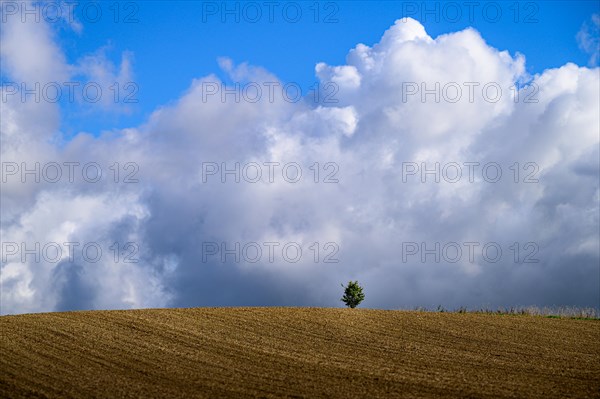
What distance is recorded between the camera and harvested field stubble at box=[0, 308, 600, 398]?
1725 cm

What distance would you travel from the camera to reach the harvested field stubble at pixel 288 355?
679 inches

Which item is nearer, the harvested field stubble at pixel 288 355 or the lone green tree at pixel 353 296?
the harvested field stubble at pixel 288 355

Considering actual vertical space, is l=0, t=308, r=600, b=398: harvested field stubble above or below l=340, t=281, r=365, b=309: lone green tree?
below

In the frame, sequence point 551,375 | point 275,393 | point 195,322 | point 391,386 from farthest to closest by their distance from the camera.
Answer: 1. point 195,322
2. point 551,375
3. point 391,386
4. point 275,393

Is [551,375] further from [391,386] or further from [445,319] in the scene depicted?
[445,319]

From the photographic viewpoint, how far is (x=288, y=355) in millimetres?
21359

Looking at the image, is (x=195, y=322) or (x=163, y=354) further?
(x=195, y=322)

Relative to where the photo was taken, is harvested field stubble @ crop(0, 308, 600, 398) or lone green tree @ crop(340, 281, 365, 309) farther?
lone green tree @ crop(340, 281, 365, 309)

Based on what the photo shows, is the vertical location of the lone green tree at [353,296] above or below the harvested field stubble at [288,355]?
above

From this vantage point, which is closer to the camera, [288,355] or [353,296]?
[288,355]

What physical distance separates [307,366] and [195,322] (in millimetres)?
8422

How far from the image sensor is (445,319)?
103ft

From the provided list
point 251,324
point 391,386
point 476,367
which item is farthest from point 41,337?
point 476,367

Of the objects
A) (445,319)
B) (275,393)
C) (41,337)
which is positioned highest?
(445,319)
